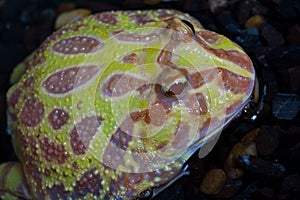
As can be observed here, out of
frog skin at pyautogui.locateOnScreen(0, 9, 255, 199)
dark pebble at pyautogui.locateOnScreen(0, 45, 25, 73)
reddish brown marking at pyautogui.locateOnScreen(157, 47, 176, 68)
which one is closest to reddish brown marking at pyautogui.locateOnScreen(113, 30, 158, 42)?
frog skin at pyautogui.locateOnScreen(0, 9, 255, 199)

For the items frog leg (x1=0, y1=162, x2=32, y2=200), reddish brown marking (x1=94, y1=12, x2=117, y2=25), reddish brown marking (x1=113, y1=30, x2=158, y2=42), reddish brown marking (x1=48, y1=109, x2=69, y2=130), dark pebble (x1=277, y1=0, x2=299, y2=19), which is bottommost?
frog leg (x1=0, y1=162, x2=32, y2=200)

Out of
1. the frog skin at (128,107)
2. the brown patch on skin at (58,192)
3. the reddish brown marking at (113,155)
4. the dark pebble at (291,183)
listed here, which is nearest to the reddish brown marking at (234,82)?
the frog skin at (128,107)

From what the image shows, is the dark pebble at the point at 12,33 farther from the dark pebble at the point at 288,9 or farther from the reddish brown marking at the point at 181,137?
the dark pebble at the point at 288,9

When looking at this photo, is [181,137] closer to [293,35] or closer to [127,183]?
[127,183]

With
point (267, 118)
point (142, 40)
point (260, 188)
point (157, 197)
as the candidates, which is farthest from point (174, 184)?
point (142, 40)

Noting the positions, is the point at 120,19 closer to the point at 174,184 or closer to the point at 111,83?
the point at 111,83

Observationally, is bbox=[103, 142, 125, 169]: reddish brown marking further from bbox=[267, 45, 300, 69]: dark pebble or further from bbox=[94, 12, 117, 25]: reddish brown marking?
bbox=[267, 45, 300, 69]: dark pebble
